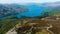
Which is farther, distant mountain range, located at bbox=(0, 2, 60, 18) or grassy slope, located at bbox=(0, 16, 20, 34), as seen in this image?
distant mountain range, located at bbox=(0, 2, 60, 18)

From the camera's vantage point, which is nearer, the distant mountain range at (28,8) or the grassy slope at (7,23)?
the grassy slope at (7,23)

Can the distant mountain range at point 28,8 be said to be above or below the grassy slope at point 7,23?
above

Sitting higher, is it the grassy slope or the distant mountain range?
the distant mountain range

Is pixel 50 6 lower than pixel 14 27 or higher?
higher

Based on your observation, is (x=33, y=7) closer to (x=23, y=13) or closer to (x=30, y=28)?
(x=23, y=13)

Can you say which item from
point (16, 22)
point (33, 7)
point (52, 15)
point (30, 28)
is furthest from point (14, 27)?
point (52, 15)

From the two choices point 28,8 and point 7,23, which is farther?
point 28,8

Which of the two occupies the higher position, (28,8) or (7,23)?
(28,8)

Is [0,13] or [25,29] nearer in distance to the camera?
[25,29]
